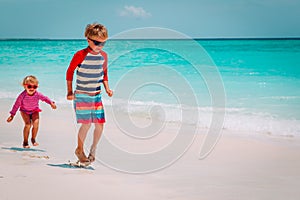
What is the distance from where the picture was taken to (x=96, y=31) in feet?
11.6

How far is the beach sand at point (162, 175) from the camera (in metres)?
3.17

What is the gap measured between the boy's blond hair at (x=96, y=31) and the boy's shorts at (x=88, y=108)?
1.65ft

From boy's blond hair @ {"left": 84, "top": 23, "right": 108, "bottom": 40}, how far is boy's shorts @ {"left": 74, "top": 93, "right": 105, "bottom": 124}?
50 centimetres

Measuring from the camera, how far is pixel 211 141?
17.3ft

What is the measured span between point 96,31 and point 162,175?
134cm

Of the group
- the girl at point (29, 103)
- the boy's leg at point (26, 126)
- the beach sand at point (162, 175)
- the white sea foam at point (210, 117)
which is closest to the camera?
the beach sand at point (162, 175)

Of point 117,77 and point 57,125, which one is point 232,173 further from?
point 117,77

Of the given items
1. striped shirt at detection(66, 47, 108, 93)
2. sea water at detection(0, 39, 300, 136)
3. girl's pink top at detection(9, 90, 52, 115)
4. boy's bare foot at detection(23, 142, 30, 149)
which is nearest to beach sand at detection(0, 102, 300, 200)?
boy's bare foot at detection(23, 142, 30, 149)

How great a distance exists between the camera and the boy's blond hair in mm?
3543

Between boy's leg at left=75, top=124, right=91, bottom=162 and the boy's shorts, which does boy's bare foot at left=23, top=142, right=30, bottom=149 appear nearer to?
boy's leg at left=75, top=124, right=91, bottom=162

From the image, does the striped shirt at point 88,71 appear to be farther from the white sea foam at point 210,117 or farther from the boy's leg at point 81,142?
the white sea foam at point 210,117

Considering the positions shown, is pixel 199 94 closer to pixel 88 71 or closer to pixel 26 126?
pixel 26 126

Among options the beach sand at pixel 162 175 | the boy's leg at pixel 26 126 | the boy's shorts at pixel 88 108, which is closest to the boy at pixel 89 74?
the boy's shorts at pixel 88 108

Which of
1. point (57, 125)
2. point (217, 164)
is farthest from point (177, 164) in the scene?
point (57, 125)
